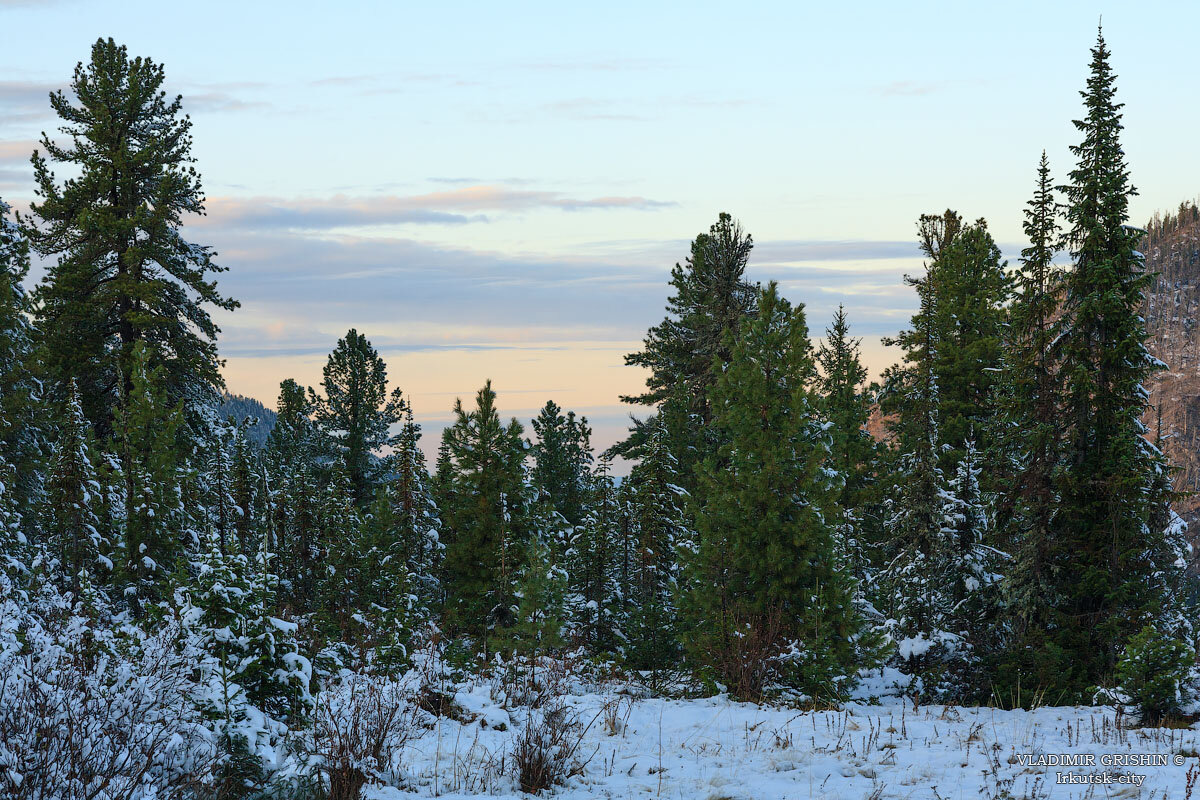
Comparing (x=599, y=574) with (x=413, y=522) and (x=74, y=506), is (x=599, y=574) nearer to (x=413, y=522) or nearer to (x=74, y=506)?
(x=413, y=522)

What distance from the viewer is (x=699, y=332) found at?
38.8 m

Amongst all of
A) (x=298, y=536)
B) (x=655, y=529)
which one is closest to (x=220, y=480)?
(x=298, y=536)

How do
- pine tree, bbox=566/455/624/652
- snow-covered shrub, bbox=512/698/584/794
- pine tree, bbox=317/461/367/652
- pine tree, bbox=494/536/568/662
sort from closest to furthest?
snow-covered shrub, bbox=512/698/584/794, pine tree, bbox=494/536/568/662, pine tree, bbox=566/455/624/652, pine tree, bbox=317/461/367/652

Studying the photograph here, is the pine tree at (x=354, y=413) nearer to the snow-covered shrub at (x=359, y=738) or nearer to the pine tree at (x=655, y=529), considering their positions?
the pine tree at (x=655, y=529)

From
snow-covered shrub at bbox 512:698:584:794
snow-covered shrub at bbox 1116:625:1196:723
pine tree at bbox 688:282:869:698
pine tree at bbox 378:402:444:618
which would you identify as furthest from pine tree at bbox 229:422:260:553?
snow-covered shrub at bbox 1116:625:1196:723

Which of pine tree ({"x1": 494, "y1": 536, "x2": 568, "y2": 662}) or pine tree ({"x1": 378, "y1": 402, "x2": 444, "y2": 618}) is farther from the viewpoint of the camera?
pine tree ({"x1": 378, "y1": 402, "x2": 444, "y2": 618})

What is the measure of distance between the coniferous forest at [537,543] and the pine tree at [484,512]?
108mm

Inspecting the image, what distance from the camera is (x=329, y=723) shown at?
7008mm

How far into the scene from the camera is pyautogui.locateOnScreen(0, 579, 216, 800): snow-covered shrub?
477 cm

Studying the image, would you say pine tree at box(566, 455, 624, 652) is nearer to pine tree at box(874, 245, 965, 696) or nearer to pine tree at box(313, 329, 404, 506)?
pine tree at box(874, 245, 965, 696)

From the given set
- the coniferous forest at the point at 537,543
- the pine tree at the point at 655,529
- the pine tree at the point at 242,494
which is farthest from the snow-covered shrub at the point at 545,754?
the pine tree at the point at 242,494

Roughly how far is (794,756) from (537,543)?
44.9 feet

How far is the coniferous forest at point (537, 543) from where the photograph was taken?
6453mm

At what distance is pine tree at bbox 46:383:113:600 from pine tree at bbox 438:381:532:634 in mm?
8830
